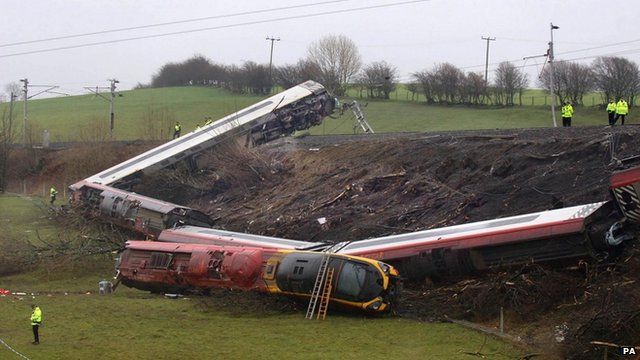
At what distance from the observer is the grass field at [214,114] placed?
59.6m

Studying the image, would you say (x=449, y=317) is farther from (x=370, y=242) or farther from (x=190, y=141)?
(x=190, y=141)

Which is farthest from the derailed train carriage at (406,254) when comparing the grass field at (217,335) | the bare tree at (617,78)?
the bare tree at (617,78)

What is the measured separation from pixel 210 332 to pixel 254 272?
3795mm

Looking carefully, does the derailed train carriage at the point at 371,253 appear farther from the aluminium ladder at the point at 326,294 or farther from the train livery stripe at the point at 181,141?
the train livery stripe at the point at 181,141

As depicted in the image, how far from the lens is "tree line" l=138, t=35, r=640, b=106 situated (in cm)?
6569

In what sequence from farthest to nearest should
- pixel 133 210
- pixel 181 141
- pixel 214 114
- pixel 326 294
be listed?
pixel 214 114
pixel 181 141
pixel 133 210
pixel 326 294

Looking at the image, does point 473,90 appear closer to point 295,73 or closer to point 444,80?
point 444,80

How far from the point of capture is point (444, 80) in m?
71.4

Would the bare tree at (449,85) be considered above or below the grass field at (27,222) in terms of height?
above

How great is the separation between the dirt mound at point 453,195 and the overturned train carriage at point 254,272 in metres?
1.58

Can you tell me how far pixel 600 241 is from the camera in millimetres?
17062

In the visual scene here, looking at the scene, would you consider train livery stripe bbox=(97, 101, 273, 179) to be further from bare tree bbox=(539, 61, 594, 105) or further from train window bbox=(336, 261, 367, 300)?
bare tree bbox=(539, 61, 594, 105)

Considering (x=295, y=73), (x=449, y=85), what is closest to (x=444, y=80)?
(x=449, y=85)

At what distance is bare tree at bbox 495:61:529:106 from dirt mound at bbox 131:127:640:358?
34469 mm
